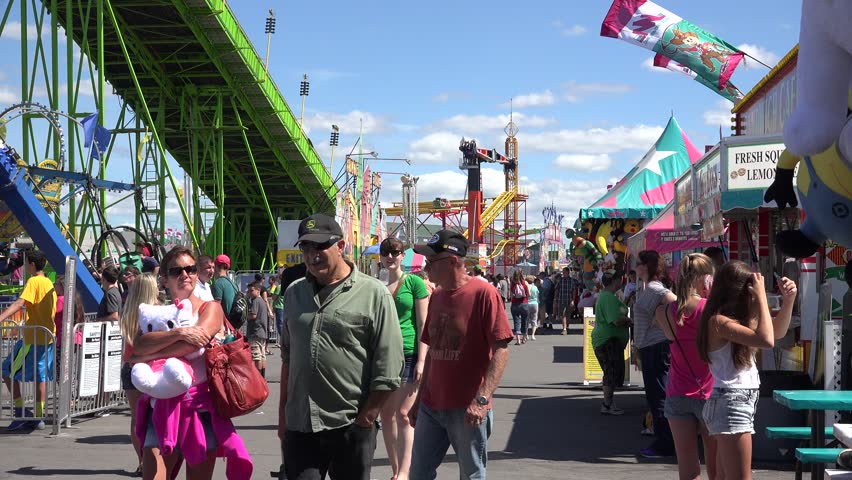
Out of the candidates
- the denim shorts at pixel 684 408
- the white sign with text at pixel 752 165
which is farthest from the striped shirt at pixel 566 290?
the denim shorts at pixel 684 408

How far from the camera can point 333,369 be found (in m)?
4.88

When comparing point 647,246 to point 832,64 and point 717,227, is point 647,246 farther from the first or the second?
point 832,64

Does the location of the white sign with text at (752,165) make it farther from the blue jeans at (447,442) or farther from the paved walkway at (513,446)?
the blue jeans at (447,442)

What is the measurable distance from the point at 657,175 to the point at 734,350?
22137mm

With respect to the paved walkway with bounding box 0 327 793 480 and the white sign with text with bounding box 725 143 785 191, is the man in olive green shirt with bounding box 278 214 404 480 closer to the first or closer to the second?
the paved walkway with bounding box 0 327 793 480

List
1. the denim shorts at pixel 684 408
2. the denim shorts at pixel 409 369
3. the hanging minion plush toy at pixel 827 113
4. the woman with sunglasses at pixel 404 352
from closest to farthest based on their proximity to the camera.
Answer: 1. the hanging minion plush toy at pixel 827 113
2. the denim shorts at pixel 684 408
3. the woman with sunglasses at pixel 404 352
4. the denim shorts at pixel 409 369

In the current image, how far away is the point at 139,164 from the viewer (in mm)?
31094

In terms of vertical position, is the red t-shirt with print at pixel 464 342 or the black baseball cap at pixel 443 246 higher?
the black baseball cap at pixel 443 246

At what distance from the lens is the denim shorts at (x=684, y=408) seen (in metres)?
6.42

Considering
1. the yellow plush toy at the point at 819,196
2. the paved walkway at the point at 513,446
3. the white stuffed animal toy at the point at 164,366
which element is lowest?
the paved walkway at the point at 513,446

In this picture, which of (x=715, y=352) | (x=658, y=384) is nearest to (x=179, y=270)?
(x=715, y=352)

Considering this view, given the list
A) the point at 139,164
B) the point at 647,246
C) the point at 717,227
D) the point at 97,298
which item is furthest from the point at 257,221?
the point at 717,227

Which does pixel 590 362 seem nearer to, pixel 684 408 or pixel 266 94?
pixel 684 408

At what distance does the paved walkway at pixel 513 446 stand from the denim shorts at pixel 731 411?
9.57ft
